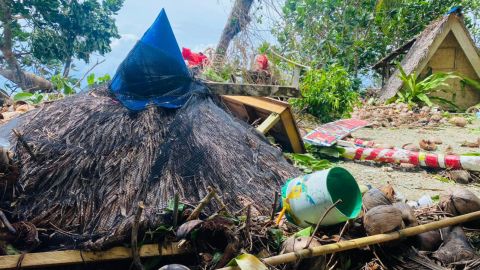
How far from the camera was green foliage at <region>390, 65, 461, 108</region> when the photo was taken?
10.4m

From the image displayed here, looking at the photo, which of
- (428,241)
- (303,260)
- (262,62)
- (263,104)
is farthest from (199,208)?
(262,62)

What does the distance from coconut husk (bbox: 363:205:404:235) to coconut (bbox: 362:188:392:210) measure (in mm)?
241

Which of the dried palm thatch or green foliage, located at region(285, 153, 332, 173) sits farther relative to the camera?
green foliage, located at region(285, 153, 332, 173)

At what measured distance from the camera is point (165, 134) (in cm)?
303

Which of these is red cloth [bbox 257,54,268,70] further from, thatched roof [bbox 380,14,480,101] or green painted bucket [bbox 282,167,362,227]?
thatched roof [bbox 380,14,480,101]

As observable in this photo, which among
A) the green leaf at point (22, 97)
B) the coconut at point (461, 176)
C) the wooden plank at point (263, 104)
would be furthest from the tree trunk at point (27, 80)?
the coconut at point (461, 176)

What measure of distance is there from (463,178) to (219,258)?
120 inches

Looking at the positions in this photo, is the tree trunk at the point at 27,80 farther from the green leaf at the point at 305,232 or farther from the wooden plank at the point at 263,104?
the green leaf at the point at 305,232

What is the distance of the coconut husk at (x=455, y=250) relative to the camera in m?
2.54

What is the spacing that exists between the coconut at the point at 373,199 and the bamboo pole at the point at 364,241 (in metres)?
0.29

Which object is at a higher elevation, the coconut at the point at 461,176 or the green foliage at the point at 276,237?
the green foliage at the point at 276,237

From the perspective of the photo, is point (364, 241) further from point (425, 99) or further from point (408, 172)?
point (425, 99)

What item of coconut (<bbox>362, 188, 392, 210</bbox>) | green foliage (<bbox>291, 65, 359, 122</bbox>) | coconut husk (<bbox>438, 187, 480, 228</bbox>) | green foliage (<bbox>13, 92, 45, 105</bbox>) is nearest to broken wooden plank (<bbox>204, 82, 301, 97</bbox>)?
coconut (<bbox>362, 188, 392, 210</bbox>)

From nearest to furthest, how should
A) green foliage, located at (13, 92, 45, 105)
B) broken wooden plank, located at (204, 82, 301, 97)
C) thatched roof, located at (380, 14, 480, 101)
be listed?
broken wooden plank, located at (204, 82, 301, 97) < green foliage, located at (13, 92, 45, 105) < thatched roof, located at (380, 14, 480, 101)
